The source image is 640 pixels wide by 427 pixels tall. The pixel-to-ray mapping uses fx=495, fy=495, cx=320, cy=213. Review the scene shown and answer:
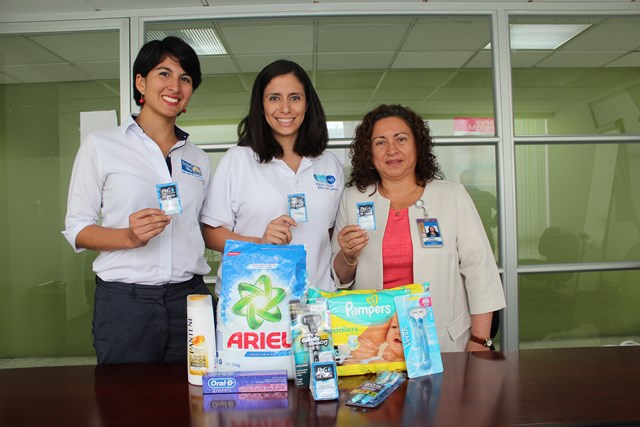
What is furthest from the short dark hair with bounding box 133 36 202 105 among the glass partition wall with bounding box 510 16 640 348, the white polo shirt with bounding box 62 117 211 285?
the glass partition wall with bounding box 510 16 640 348

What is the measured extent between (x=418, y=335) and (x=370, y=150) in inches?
45.6

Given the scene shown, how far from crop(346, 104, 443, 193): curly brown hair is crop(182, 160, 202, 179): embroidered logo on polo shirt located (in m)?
0.74

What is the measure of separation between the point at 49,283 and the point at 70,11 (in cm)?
201

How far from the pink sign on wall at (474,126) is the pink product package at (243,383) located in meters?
2.85

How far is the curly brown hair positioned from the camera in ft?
7.70

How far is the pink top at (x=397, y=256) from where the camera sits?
7.13 feet

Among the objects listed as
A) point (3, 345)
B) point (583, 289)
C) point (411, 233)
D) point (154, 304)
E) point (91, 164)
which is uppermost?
point (91, 164)

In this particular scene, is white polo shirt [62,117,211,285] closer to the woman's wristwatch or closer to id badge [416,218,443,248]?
id badge [416,218,443,248]

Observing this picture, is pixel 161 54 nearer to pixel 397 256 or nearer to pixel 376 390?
pixel 397 256

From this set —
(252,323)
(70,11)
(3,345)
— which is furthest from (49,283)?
(252,323)

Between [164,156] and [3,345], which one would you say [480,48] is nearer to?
[164,156]

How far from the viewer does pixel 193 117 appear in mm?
3652

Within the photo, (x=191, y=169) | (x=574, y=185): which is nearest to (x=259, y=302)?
(x=191, y=169)

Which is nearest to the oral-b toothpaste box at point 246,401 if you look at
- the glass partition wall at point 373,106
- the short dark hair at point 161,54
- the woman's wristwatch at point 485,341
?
the woman's wristwatch at point 485,341
